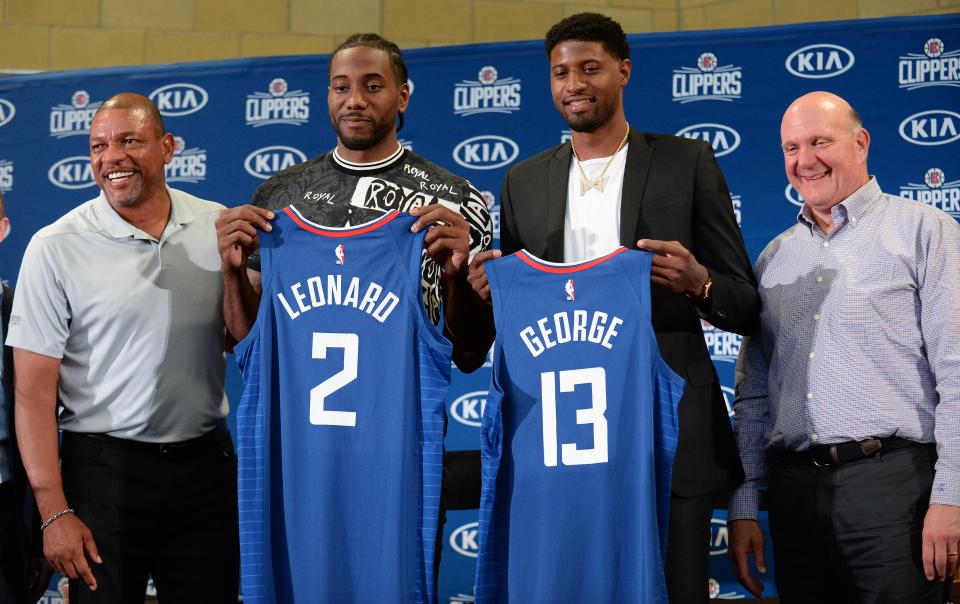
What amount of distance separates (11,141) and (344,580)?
406 cm

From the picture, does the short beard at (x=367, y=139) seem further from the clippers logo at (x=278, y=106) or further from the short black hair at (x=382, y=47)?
the clippers logo at (x=278, y=106)

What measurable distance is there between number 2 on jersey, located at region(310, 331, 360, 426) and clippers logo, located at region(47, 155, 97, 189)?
11.3 ft

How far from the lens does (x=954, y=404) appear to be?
2.46 meters

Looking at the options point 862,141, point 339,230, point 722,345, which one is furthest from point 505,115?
point 339,230

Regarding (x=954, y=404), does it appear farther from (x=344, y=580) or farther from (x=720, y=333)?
(x=720, y=333)

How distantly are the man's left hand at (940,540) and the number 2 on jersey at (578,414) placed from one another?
2.83 feet

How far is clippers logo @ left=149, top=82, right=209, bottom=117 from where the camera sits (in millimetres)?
5191

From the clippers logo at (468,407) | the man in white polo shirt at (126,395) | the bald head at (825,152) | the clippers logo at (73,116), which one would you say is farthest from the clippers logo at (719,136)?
the clippers logo at (73,116)

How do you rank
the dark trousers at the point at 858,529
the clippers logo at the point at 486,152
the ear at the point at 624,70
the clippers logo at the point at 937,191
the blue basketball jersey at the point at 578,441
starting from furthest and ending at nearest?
the clippers logo at the point at 486,152, the clippers logo at the point at 937,191, the ear at the point at 624,70, the dark trousers at the point at 858,529, the blue basketball jersey at the point at 578,441

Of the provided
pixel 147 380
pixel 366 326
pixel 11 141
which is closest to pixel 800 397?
pixel 366 326

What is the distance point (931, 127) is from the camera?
4.48 metres

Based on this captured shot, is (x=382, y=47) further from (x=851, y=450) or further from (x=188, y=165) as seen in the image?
(x=188, y=165)

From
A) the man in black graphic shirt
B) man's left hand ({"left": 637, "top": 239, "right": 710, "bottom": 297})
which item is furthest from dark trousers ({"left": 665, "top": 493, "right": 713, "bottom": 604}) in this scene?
the man in black graphic shirt

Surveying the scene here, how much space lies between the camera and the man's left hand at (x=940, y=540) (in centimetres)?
238
